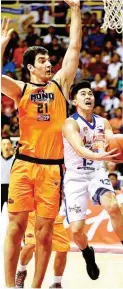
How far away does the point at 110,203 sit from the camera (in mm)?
5844

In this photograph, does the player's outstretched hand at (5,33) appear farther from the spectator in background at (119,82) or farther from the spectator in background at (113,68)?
the spectator in background at (113,68)

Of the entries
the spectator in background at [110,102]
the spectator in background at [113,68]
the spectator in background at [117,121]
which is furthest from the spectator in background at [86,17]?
the spectator in background at [117,121]

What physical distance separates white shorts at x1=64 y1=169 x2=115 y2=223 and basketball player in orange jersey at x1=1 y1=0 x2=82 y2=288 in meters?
0.33

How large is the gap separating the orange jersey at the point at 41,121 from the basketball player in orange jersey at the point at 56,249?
0.94 m

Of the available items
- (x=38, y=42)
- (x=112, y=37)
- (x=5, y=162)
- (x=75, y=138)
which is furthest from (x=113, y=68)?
(x=75, y=138)

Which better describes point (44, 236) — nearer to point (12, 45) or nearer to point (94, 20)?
point (12, 45)

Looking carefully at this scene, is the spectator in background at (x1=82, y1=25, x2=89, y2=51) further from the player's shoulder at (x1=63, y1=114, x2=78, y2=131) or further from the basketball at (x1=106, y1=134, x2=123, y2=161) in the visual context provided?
the basketball at (x1=106, y1=134, x2=123, y2=161)

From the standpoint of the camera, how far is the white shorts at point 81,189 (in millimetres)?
6051

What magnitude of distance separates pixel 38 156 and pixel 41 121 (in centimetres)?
29

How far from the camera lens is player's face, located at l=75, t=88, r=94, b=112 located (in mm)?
6273

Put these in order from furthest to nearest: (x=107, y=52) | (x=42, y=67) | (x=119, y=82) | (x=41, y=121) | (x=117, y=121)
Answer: (x=107, y=52), (x=119, y=82), (x=117, y=121), (x=42, y=67), (x=41, y=121)

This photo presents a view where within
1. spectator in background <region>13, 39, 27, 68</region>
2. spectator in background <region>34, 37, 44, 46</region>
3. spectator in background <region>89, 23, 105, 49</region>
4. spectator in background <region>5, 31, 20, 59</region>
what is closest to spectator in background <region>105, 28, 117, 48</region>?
spectator in background <region>89, 23, 105, 49</region>

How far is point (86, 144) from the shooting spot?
6.21m

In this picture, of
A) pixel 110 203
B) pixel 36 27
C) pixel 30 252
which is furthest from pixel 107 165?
pixel 36 27
